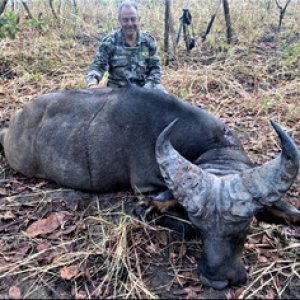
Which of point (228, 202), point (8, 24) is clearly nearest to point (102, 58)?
point (8, 24)

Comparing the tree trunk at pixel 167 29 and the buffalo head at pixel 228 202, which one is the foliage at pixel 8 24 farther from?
the buffalo head at pixel 228 202

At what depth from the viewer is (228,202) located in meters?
3.10

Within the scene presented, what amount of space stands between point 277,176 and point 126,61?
4.16m

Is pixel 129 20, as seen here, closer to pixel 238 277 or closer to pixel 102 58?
pixel 102 58

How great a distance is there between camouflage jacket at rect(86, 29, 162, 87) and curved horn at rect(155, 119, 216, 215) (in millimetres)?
3375

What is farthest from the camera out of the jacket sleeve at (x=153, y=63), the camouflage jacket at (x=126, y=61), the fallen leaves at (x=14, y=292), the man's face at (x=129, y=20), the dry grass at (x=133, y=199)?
the jacket sleeve at (x=153, y=63)

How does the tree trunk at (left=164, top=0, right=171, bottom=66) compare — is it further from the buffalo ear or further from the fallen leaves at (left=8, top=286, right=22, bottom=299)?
the fallen leaves at (left=8, top=286, right=22, bottom=299)

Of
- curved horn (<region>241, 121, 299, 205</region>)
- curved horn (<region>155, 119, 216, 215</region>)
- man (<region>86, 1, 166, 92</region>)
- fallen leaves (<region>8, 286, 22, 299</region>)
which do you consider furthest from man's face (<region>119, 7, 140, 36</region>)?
fallen leaves (<region>8, 286, 22, 299</region>)

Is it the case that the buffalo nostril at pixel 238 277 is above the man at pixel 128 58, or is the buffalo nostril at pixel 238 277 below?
below

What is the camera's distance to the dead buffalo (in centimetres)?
311

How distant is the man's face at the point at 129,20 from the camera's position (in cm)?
615

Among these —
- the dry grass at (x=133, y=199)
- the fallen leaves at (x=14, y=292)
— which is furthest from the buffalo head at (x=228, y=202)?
the fallen leaves at (x=14, y=292)

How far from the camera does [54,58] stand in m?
9.29

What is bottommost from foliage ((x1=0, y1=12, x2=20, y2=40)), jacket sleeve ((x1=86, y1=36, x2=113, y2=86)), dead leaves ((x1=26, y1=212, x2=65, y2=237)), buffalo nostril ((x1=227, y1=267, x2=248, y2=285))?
dead leaves ((x1=26, y1=212, x2=65, y2=237))
